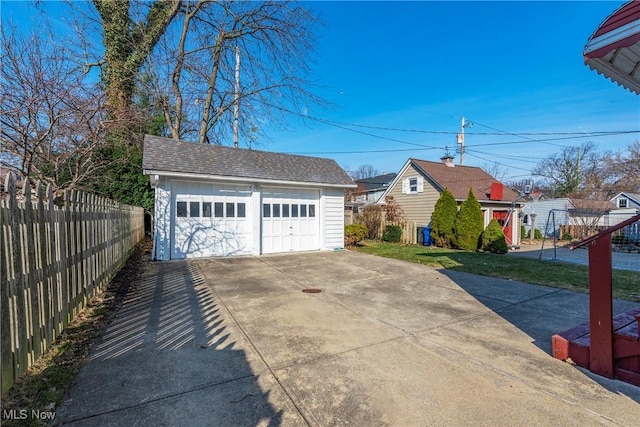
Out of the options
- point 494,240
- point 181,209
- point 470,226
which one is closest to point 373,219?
point 470,226

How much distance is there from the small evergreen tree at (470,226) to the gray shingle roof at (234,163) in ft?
17.1

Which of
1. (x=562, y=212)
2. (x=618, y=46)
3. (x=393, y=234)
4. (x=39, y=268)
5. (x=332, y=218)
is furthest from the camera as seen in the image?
(x=562, y=212)

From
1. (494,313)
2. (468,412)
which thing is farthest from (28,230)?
(494,313)

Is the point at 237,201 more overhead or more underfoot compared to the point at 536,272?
more overhead

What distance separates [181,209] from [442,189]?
1247 centimetres

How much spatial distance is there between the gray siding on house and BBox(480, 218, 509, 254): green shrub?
3788 mm

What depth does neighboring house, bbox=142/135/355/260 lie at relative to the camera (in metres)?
9.02

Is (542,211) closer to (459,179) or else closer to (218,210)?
(459,179)

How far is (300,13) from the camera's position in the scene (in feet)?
44.8

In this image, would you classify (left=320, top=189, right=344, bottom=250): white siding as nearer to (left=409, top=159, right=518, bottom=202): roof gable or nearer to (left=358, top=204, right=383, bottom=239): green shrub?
→ (left=358, top=204, right=383, bottom=239): green shrub

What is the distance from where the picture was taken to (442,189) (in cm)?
1590

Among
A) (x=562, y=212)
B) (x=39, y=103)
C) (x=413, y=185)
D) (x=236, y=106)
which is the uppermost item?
(x=236, y=106)

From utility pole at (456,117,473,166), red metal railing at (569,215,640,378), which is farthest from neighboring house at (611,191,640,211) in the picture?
red metal railing at (569,215,640,378)

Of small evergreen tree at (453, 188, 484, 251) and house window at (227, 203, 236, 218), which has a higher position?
house window at (227, 203, 236, 218)
